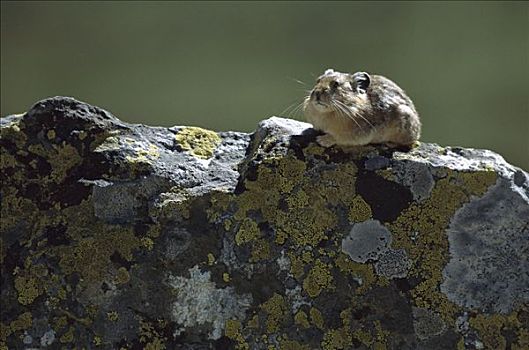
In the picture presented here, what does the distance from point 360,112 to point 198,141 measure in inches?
17.8

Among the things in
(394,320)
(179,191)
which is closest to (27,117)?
(179,191)

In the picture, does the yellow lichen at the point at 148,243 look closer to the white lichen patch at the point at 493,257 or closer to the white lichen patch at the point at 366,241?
the white lichen patch at the point at 366,241

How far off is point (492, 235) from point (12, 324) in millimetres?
1204

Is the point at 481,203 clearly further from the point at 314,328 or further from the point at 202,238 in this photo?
the point at 202,238

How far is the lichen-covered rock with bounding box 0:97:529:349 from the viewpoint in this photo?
6.18ft

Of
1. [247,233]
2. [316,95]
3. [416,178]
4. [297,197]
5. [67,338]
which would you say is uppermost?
[316,95]

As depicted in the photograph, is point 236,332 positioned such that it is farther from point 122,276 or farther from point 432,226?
point 432,226

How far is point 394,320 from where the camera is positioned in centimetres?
189

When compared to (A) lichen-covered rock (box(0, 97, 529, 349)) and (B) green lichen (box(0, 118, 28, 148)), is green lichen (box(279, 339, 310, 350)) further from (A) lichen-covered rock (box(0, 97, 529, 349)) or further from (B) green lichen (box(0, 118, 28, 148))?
(B) green lichen (box(0, 118, 28, 148))

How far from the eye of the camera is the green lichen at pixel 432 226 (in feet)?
6.20

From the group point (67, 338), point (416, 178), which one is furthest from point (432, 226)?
point (67, 338)

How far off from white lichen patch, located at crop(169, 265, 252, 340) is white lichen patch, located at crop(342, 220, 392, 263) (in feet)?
0.90

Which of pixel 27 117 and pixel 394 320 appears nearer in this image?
pixel 394 320

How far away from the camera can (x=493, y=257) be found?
189cm
